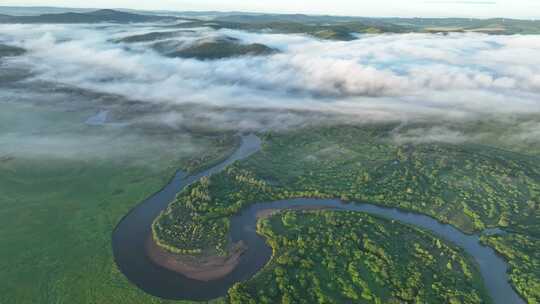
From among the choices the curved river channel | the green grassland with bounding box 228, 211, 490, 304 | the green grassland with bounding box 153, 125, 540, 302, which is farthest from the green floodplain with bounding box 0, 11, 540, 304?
the curved river channel

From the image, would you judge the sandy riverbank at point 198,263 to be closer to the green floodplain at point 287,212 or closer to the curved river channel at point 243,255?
the curved river channel at point 243,255

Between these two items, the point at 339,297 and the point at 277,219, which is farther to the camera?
the point at 277,219

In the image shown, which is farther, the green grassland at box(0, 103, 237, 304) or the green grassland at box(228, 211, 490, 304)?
the green grassland at box(0, 103, 237, 304)

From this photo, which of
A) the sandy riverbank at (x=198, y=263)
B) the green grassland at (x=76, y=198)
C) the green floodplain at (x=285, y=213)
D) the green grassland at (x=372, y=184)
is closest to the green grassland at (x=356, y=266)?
the green floodplain at (x=285, y=213)

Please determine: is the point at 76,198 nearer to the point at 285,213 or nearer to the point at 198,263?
the point at 198,263

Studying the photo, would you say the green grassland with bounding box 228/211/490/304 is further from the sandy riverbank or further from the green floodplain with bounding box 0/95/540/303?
the sandy riverbank

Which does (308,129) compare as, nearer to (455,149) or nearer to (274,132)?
(274,132)

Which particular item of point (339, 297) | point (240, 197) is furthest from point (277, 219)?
point (339, 297)
